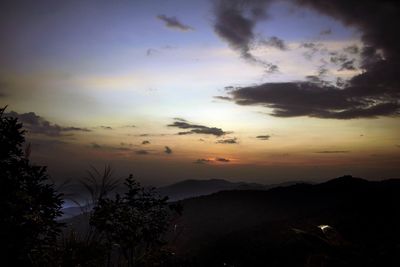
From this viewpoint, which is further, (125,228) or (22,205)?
(125,228)

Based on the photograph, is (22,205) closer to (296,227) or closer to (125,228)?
→ (125,228)

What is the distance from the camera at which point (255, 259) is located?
2909 centimetres

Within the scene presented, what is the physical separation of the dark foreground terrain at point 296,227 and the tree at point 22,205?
2.67 metres

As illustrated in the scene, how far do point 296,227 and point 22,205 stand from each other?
38.6m

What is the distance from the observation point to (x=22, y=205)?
5840 mm

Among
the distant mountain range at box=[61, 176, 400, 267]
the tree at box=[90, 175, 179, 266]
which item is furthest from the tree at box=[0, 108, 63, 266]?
the tree at box=[90, 175, 179, 266]

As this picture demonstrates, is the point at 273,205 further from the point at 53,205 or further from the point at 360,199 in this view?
the point at 53,205

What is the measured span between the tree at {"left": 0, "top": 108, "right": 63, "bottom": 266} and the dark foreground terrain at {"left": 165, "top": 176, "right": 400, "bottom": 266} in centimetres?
267

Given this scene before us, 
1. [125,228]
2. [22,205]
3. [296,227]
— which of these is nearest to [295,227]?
[296,227]

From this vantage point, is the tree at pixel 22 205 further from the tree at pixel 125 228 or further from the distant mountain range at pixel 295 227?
the tree at pixel 125 228

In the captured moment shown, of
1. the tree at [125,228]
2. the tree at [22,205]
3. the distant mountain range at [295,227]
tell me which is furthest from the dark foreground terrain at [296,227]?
the tree at [22,205]

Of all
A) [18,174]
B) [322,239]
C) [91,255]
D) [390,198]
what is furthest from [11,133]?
[390,198]

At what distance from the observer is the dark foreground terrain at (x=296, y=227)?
8680 millimetres

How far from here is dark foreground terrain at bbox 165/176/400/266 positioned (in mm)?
8680
